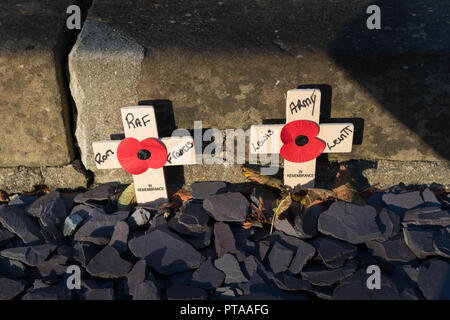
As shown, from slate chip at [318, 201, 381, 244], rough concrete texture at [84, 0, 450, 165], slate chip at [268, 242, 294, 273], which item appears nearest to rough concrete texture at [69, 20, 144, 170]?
rough concrete texture at [84, 0, 450, 165]

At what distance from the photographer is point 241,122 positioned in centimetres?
Answer: 182

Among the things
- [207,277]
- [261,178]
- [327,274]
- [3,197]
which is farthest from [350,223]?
[3,197]

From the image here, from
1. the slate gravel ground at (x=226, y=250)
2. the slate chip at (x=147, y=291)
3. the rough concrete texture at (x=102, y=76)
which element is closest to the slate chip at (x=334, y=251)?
the slate gravel ground at (x=226, y=250)

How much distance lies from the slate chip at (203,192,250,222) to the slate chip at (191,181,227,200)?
0.30 ft

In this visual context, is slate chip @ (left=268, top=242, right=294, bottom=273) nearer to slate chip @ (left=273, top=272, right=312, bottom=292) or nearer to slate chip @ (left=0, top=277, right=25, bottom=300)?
slate chip @ (left=273, top=272, right=312, bottom=292)

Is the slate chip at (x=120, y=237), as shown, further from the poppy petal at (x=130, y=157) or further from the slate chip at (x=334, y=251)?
the slate chip at (x=334, y=251)

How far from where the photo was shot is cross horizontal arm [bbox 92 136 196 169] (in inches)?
69.2

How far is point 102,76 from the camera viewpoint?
1730mm

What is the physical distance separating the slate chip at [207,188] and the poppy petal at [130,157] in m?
0.27

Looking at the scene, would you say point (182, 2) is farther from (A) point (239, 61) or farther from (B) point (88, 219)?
(B) point (88, 219)

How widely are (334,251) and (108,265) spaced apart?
36.2 inches

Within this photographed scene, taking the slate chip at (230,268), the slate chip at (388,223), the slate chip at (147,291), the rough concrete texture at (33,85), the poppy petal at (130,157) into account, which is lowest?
the slate chip at (147,291)

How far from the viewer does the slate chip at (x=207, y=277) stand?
142cm
